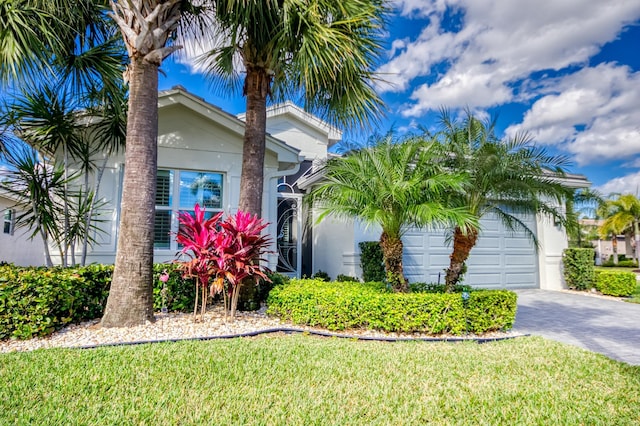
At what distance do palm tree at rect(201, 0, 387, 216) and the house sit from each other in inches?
45.9

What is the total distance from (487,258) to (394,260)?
701 centimetres

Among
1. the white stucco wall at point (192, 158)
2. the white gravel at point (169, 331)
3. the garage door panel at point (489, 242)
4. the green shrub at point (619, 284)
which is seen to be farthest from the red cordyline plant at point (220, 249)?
the green shrub at point (619, 284)

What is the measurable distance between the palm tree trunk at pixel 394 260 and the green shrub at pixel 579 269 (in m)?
9.10

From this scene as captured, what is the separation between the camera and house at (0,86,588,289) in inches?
357

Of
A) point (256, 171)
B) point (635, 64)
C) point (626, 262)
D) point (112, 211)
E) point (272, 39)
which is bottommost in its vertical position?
point (626, 262)

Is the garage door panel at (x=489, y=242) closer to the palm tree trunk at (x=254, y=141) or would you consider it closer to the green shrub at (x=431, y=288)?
the green shrub at (x=431, y=288)

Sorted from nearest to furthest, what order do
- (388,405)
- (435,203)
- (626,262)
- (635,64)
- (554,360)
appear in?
(388,405) < (554,360) < (435,203) < (635,64) < (626,262)

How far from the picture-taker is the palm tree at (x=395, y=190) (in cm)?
604

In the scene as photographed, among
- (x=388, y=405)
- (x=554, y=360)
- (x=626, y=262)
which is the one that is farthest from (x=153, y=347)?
(x=626, y=262)

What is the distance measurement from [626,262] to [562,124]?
54.2 ft

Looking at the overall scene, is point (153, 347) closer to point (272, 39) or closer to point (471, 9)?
point (272, 39)

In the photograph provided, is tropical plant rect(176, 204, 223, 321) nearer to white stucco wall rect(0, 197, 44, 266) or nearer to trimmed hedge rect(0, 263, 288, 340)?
trimmed hedge rect(0, 263, 288, 340)

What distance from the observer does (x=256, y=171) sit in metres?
7.68

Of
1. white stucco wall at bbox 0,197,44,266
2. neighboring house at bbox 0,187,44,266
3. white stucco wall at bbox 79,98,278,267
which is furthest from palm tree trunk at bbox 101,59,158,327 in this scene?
white stucco wall at bbox 0,197,44,266
